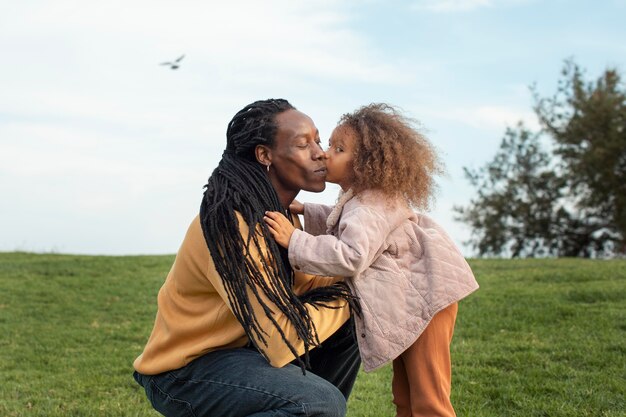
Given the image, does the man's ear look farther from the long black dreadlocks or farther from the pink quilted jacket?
the pink quilted jacket

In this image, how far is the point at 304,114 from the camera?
327 cm

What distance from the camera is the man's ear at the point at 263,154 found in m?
3.21

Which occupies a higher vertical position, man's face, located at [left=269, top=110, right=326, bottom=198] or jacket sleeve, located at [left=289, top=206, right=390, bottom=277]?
man's face, located at [left=269, top=110, right=326, bottom=198]

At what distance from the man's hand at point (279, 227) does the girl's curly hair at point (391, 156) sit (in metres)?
0.35

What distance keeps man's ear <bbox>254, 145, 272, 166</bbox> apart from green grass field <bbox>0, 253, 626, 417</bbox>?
2.82 meters

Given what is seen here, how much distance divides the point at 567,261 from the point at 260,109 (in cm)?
1053

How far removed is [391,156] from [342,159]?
0.20 metres

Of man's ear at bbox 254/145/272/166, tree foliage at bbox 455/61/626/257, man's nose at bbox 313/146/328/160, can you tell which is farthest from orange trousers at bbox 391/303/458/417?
tree foliage at bbox 455/61/626/257

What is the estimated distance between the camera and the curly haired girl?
301 centimetres

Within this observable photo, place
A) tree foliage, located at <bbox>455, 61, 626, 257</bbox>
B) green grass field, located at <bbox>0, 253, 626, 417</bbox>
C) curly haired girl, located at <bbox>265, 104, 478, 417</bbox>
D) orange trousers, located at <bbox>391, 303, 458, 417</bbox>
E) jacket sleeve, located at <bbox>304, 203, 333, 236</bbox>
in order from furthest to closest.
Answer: tree foliage, located at <bbox>455, 61, 626, 257</bbox> → green grass field, located at <bbox>0, 253, 626, 417</bbox> → jacket sleeve, located at <bbox>304, 203, 333, 236</bbox> → orange trousers, located at <bbox>391, 303, 458, 417</bbox> → curly haired girl, located at <bbox>265, 104, 478, 417</bbox>

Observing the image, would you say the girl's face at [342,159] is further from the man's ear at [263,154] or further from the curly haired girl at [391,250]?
the man's ear at [263,154]

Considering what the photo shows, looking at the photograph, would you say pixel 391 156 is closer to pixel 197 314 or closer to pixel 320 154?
pixel 320 154

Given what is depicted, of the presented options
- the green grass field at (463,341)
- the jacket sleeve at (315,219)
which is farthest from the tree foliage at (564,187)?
the jacket sleeve at (315,219)

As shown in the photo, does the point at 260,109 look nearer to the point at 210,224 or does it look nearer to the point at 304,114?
the point at 304,114
